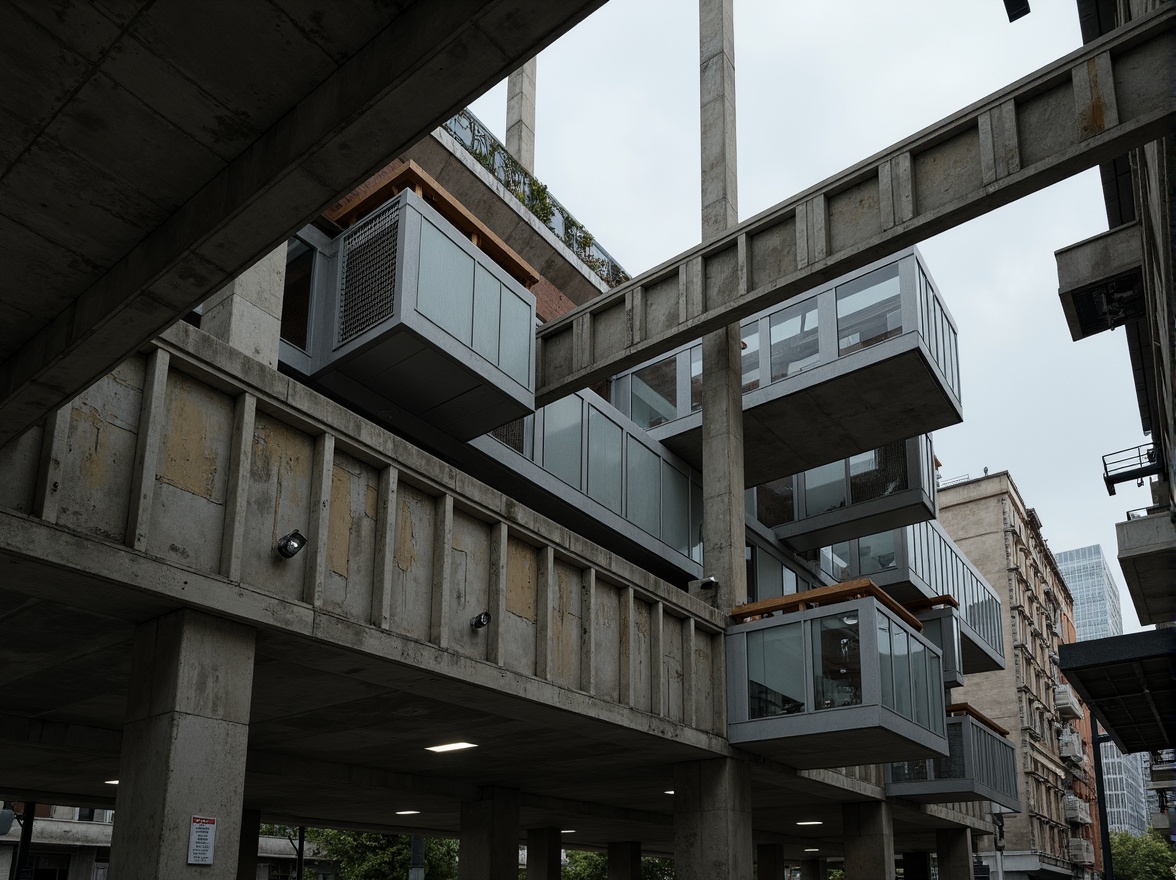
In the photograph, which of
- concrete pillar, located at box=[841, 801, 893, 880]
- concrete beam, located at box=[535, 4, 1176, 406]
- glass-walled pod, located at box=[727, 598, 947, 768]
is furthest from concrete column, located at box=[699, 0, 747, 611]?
concrete pillar, located at box=[841, 801, 893, 880]

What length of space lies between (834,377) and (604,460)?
5.51 m

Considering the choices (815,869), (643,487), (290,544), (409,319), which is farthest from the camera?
(815,869)

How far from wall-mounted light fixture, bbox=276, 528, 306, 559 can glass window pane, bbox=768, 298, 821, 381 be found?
15.8 metres

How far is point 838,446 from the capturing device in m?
28.1

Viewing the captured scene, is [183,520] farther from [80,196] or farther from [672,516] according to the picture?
[672,516]

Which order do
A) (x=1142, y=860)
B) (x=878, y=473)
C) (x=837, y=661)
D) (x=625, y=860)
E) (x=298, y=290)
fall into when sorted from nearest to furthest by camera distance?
(x=298, y=290) < (x=837, y=661) < (x=878, y=473) < (x=625, y=860) < (x=1142, y=860)

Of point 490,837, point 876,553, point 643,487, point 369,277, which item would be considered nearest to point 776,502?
point 876,553

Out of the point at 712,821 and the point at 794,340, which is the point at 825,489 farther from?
the point at 712,821

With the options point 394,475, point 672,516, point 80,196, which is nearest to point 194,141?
point 80,196

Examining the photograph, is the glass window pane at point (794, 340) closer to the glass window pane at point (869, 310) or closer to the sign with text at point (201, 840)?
the glass window pane at point (869, 310)

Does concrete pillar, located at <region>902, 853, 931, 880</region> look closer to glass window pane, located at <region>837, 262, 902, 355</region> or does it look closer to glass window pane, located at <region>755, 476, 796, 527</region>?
glass window pane, located at <region>755, 476, 796, 527</region>

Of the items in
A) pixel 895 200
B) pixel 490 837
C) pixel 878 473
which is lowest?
pixel 490 837

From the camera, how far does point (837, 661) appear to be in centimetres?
2067

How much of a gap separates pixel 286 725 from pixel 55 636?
5.67m
